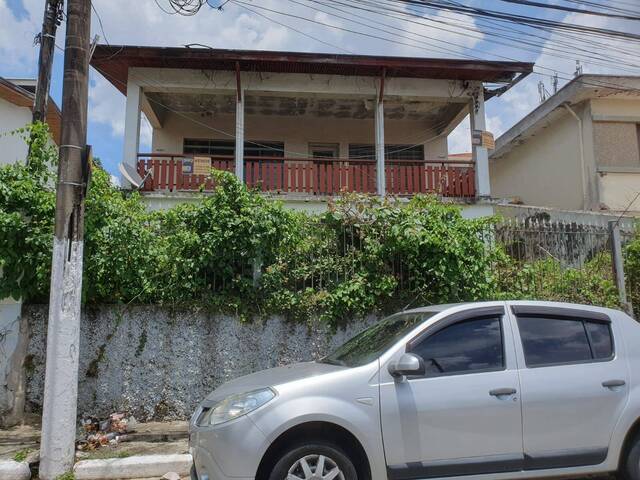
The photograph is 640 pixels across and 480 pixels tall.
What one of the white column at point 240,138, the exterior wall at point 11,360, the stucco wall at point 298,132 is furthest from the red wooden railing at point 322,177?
the exterior wall at point 11,360

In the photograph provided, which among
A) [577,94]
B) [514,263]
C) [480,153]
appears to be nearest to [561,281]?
[514,263]

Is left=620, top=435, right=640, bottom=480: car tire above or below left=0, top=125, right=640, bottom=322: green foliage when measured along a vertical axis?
below

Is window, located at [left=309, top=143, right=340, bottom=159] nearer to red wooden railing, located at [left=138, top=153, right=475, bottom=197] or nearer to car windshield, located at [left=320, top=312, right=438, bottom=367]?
red wooden railing, located at [left=138, top=153, right=475, bottom=197]

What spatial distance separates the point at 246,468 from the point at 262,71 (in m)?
10.1

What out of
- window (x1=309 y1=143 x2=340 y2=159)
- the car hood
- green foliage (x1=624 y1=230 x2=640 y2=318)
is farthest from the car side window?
window (x1=309 y1=143 x2=340 y2=159)

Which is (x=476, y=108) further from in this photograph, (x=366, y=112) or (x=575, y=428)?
(x=575, y=428)

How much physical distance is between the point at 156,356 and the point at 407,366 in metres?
3.90

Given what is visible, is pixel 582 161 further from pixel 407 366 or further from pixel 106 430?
pixel 106 430

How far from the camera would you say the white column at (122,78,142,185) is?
37.5 feet

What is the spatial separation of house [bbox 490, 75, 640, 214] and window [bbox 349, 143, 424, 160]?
11.8 feet

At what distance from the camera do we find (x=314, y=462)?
11.5 feet

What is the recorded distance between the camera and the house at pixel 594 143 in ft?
42.9

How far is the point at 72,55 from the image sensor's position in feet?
18.1

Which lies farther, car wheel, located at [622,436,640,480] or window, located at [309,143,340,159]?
window, located at [309,143,340,159]
